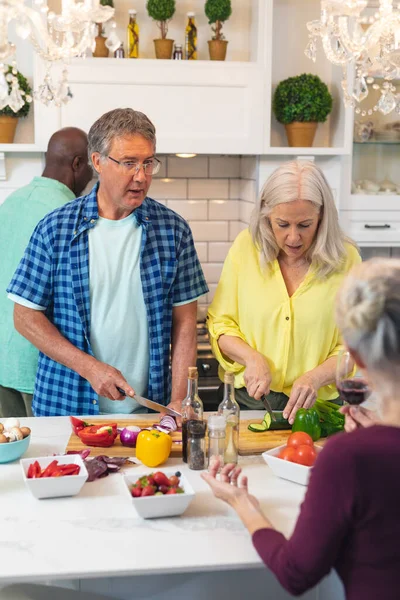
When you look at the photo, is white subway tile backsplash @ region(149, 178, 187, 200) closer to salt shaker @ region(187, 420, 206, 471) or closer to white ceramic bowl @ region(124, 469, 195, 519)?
salt shaker @ region(187, 420, 206, 471)

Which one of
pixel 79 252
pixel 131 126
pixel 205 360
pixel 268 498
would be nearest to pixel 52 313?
pixel 79 252

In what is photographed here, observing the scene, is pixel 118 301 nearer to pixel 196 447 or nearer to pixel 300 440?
pixel 196 447

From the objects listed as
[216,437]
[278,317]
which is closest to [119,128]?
[278,317]

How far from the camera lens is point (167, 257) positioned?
2.69m

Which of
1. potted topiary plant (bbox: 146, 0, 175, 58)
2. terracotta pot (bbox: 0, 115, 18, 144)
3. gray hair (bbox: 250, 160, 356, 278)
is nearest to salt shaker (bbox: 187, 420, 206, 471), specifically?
gray hair (bbox: 250, 160, 356, 278)

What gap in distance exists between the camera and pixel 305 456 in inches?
83.7

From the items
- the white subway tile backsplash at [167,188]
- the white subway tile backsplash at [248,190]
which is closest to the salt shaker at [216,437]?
the white subway tile backsplash at [248,190]

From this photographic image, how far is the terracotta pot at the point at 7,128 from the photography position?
12.4 feet

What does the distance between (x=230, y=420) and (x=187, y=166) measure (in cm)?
231

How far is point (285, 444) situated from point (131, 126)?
3.60 ft

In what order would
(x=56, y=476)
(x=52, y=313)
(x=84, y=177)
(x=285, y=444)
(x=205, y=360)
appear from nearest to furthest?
(x=56, y=476) → (x=285, y=444) → (x=52, y=313) → (x=84, y=177) → (x=205, y=360)

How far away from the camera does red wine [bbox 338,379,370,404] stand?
6.01 ft

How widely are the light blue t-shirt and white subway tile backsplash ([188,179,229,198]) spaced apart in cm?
165

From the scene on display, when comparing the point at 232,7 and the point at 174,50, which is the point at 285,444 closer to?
the point at 174,50
